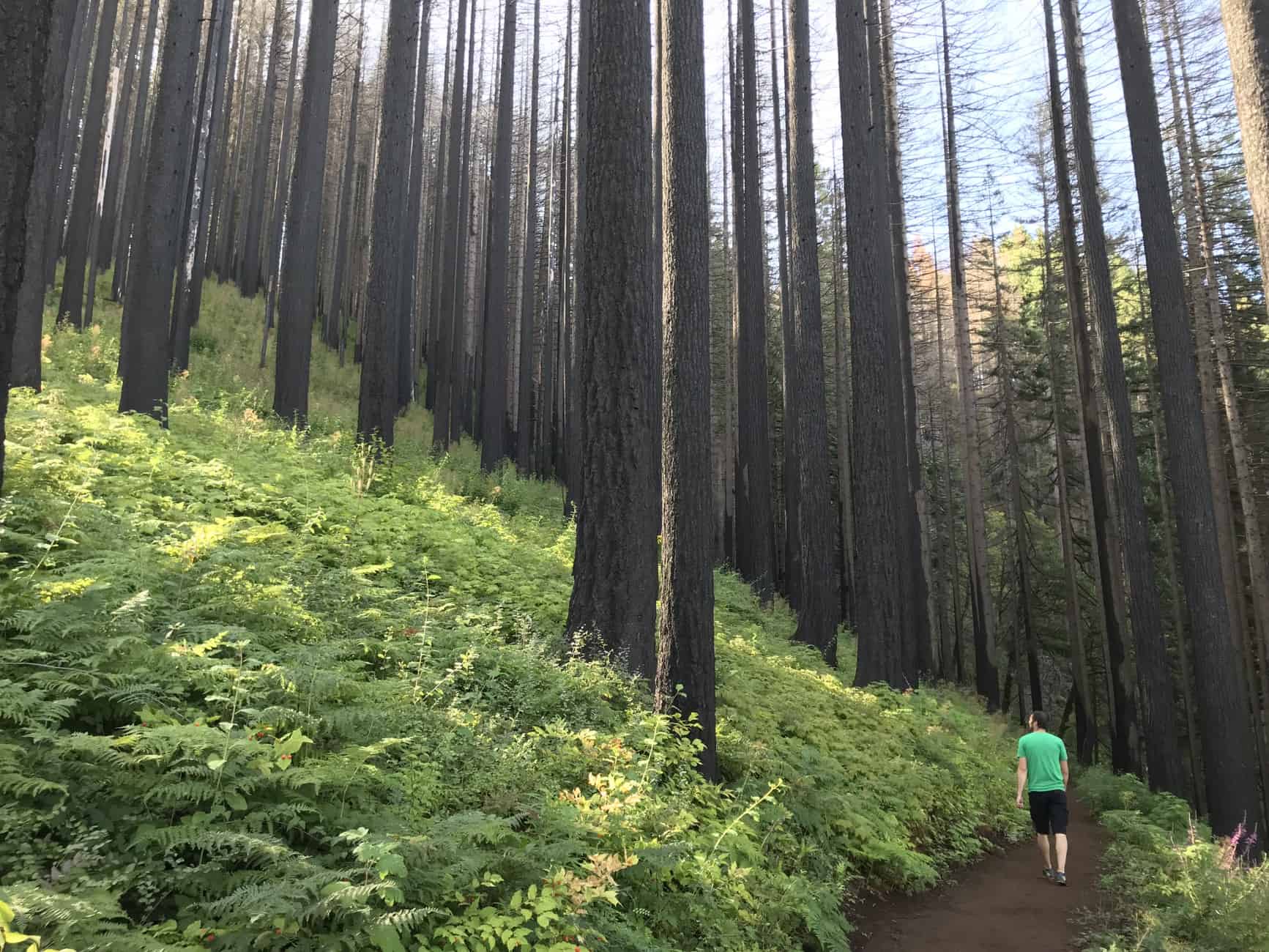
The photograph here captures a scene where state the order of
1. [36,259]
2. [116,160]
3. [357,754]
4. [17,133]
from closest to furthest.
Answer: [357,754]
[17,133]
[36,259]
[116,160]

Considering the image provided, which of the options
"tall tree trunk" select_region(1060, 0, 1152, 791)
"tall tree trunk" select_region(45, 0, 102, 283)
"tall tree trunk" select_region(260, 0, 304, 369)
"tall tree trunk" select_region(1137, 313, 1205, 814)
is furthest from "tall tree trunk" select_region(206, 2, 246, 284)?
"tall tree trunk" select_region(1137, 313, 1205, 814)

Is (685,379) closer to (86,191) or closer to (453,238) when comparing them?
(453,238)

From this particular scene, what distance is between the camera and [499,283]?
1838 cm

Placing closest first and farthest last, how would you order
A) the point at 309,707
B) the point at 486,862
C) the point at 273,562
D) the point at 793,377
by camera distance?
the point at 486,862 < the point at 309,707 < the point at 273,562 < the point at 793,377

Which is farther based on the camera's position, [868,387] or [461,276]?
[461,276]

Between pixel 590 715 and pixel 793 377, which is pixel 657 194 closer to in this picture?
pixel 793 377

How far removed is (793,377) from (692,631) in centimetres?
1335

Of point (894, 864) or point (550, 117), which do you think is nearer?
point (894, 864)

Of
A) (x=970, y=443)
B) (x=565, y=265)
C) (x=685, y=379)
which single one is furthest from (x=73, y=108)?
(x=970, y=443)

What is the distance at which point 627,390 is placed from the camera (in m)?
6.18

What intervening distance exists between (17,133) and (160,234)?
793 cm

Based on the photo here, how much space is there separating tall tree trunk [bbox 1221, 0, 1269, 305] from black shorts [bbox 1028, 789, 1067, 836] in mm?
5522

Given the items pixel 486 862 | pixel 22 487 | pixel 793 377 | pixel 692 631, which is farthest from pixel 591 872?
pixel 793 377

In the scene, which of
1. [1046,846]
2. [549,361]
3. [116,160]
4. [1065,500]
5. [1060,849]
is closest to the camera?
[1060,849]
